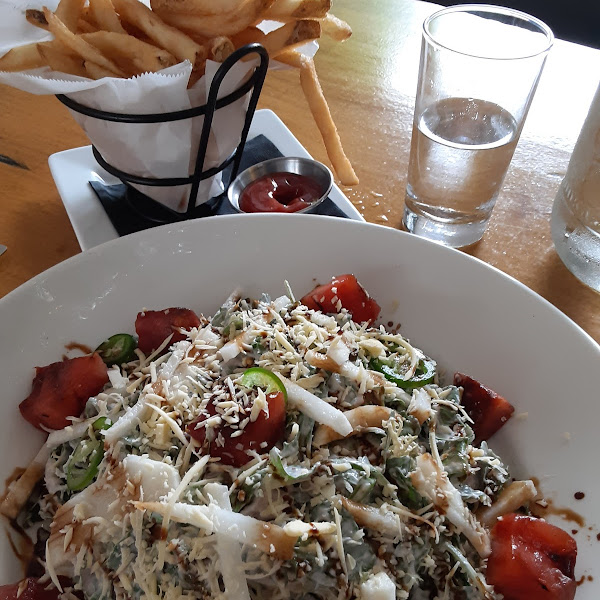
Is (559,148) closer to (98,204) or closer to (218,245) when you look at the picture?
(218,245)

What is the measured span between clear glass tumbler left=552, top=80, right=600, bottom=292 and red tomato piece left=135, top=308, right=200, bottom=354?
40.3 inches

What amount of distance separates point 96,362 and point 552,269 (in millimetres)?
1235

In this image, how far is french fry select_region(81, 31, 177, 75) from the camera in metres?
1.46

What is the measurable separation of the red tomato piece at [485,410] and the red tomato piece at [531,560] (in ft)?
0.69

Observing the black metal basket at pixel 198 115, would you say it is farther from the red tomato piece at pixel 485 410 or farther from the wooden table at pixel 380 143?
the red tomato piece at pixel 485 410

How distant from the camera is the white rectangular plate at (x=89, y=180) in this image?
1738 mm

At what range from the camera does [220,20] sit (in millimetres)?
1487

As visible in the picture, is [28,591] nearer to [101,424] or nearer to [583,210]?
[101,424]

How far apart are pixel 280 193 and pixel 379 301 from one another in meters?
0.53

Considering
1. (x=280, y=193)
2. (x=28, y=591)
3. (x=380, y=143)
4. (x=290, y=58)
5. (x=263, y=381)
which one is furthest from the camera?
(x=380, y=143)

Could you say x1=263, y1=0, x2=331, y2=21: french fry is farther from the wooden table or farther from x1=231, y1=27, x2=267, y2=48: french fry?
the wooden table

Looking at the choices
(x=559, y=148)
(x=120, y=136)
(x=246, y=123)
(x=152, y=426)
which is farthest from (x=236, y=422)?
(x=559, y=148)

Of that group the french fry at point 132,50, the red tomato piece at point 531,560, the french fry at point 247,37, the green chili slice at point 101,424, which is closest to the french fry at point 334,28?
the french fry at point 247,37

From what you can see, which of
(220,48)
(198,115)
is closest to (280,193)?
(198,115)
